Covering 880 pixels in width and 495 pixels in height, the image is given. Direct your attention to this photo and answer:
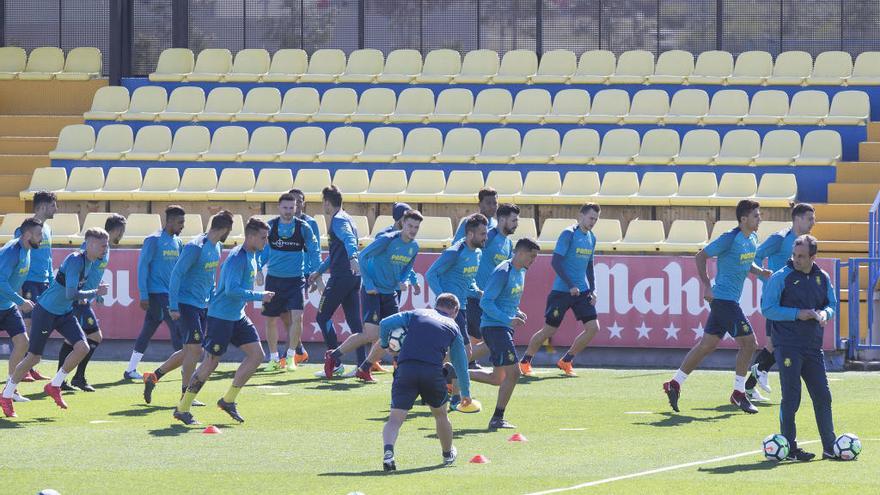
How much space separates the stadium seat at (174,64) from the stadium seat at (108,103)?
0.84 metres

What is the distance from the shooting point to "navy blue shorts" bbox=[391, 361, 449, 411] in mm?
12625

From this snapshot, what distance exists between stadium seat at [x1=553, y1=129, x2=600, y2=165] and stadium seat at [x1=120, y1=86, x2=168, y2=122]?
805cm

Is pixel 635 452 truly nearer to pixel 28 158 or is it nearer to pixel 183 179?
pixel 183 179

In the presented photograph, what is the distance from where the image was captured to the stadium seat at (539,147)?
2681 centimetres

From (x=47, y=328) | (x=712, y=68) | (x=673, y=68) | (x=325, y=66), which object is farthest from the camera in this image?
(x=325, y=66)

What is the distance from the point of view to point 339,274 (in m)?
20.3

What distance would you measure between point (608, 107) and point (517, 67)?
96.7 inches

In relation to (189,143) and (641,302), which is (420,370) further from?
(189,143)

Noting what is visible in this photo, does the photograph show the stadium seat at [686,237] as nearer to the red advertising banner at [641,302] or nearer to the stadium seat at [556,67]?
the red advertising banner at [641,302]

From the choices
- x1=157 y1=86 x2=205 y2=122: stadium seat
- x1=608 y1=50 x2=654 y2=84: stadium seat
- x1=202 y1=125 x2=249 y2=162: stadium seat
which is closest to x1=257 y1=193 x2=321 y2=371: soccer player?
x1=202 y1=125 x2=249 y2=162: stadium seat

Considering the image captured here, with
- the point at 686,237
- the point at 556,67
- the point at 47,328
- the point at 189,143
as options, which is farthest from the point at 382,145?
the point at 47,328

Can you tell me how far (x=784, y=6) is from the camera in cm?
2975

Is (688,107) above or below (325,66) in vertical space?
below

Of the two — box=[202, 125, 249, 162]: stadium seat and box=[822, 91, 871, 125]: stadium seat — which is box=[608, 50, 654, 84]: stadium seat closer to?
box=[822, 91, 871, 125]: stadium seat
